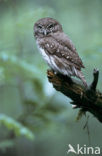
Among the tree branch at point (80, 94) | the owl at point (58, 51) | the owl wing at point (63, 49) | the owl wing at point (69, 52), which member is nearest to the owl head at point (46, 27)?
the owl at point (58, 51)

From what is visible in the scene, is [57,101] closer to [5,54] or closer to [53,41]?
[5,54]

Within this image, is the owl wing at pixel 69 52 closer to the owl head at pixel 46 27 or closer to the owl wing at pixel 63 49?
the owl wing at pixel 63 49

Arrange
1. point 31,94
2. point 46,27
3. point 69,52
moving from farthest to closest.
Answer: point 31,94, point 46,27, point 69,52

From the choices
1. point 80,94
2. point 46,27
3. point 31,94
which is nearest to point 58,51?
point 46,27

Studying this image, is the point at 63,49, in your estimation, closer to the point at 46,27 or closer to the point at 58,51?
the point at 58,51

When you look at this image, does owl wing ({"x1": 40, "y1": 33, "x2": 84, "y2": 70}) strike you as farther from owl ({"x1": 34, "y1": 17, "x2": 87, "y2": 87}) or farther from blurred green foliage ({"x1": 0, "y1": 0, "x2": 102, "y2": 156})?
blurred green foliage ({"x1": 0, "y1": 0, "x2": 102, "y2": 156})

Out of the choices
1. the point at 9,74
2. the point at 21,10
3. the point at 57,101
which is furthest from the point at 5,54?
the point at 21,10

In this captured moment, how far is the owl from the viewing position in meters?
6.78

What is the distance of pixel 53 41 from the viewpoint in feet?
23.2

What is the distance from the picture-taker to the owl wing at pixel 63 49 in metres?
6.78

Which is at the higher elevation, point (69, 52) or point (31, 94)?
point (31, 94)

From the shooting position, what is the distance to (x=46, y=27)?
7.35 metres

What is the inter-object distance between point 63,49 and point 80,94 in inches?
22.1

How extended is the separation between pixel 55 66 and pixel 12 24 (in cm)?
255
